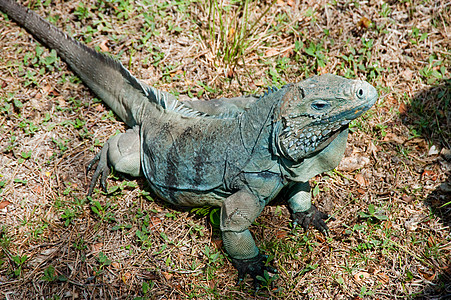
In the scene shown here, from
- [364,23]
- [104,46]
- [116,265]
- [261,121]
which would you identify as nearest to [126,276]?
[116,265]

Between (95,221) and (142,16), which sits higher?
(142,16)

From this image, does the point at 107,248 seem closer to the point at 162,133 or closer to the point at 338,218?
the point at 162,133

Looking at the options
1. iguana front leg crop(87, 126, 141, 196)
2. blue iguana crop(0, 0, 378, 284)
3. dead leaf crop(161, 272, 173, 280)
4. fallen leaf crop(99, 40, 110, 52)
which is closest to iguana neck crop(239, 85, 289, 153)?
blue iguana crop(0, 0, 378, 284)

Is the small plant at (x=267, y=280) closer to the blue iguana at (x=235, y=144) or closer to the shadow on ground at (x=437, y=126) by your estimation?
the blue iguana at (x=235, y=144)

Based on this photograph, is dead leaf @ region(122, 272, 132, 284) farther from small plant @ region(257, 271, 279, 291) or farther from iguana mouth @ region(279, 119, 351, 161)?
iguana mouth @ region(279, 119, 351, 161)

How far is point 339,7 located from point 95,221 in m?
3.62

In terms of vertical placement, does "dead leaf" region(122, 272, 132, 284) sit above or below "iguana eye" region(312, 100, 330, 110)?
below

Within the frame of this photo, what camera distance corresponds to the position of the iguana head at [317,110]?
8.99 ft

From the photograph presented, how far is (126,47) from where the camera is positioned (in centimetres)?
489

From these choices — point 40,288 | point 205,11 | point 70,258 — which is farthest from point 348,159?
point 40,288

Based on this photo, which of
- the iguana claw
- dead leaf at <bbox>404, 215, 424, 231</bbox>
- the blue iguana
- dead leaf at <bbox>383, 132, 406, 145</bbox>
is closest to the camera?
the blue iguana

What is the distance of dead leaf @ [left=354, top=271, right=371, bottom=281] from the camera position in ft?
11.5

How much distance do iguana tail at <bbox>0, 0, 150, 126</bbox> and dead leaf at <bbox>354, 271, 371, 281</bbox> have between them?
2.36 m

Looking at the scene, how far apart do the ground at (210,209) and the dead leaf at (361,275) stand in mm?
11
